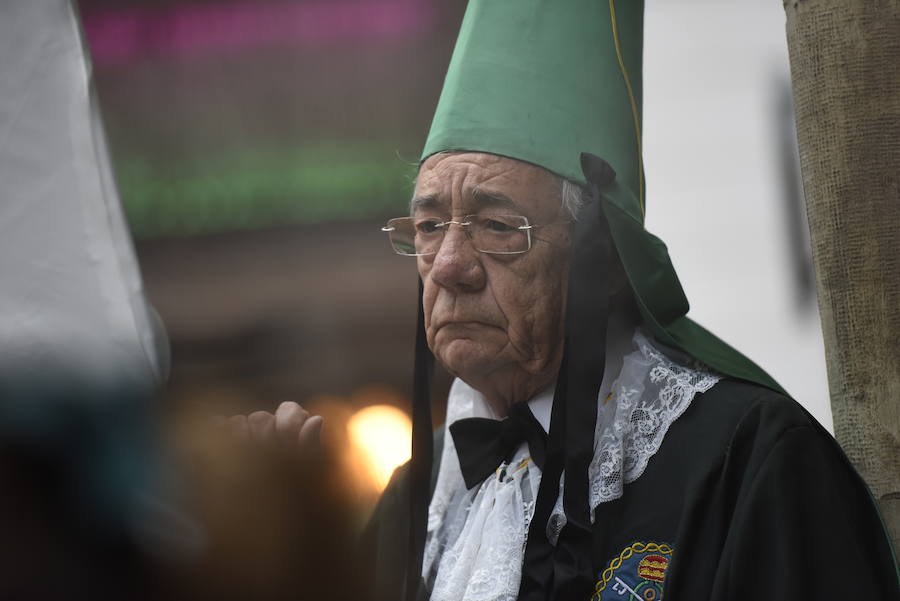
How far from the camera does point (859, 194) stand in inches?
88.1

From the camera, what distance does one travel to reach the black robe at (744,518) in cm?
205

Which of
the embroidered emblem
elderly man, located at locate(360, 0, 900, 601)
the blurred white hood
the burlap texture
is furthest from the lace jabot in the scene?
the blurred white hood

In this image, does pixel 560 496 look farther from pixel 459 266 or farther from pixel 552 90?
pixel 552 90

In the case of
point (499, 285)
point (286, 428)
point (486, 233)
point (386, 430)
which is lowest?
point (386, 430)

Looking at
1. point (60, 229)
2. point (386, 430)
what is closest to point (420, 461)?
point (60, 229)

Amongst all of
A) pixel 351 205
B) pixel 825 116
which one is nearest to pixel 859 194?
pixel 825 116

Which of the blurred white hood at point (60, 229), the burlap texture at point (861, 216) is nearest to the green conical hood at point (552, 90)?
the burlap texture at point (861, 216)

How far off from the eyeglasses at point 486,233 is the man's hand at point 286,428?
0.53 metres

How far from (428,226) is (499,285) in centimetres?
27

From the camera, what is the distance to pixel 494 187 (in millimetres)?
2650

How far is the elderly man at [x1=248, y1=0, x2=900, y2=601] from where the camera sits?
7.04 feet

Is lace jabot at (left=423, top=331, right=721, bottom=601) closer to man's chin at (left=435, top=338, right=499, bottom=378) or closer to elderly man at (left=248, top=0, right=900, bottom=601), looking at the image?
elderly man at (left=248, top=0, right=900, bottom=601)

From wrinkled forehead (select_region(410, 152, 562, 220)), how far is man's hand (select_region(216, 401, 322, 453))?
2.08ft

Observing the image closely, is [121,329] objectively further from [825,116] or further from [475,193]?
[825,116]
